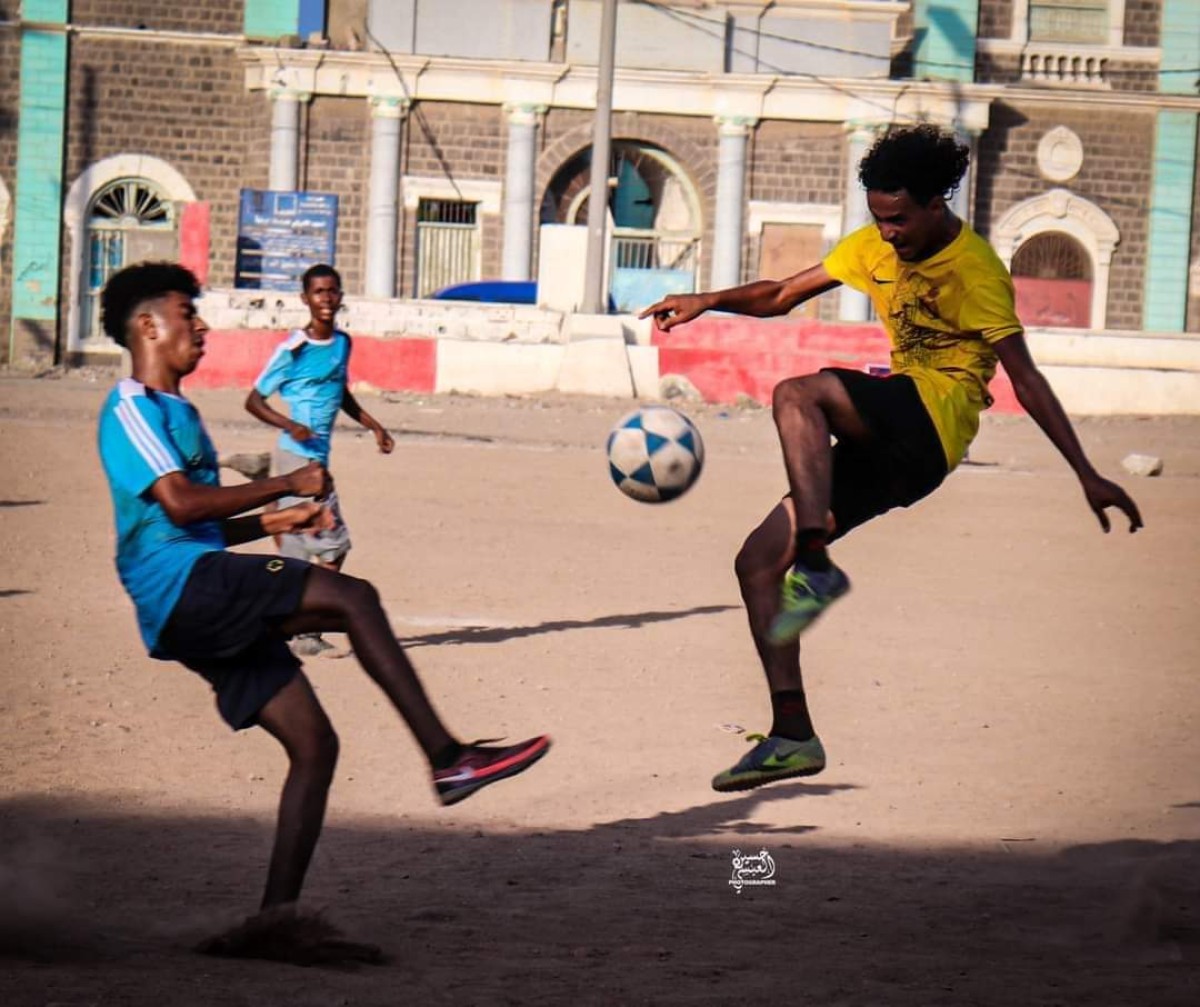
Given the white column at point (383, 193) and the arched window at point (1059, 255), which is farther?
the arched window at point (1059, 255)

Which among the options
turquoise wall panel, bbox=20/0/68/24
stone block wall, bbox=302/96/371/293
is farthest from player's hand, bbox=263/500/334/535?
turquoise wall panel, bbox=20/0/68/24

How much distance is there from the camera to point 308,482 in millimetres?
4910

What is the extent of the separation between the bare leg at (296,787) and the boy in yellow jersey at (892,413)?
4.15ft

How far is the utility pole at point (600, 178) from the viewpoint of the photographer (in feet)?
84.8

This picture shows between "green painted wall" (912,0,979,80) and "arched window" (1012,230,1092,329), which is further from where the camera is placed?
"arched window" (1012,230,1092,329)

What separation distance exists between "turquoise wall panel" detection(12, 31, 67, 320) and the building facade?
0.04m

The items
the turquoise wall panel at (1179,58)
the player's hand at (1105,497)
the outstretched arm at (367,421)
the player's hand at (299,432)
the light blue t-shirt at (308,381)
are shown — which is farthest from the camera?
the turquoise wall panel at (1179,58)

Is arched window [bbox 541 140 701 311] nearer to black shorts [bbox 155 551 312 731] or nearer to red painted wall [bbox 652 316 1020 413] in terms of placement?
red painted wall [bbox 652 316 1020 413]

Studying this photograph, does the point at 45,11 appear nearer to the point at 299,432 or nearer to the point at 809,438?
the point at 299,432

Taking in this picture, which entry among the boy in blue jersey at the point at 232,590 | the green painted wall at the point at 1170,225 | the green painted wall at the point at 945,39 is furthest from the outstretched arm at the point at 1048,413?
the green painted wall at the point at 1170,225

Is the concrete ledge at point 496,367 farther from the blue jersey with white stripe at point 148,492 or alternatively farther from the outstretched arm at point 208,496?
the outstretched arm at point 208,496

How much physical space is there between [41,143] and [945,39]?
14.9m

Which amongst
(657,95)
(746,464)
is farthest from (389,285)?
(746,464)

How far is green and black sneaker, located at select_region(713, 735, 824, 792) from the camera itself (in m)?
5.71
